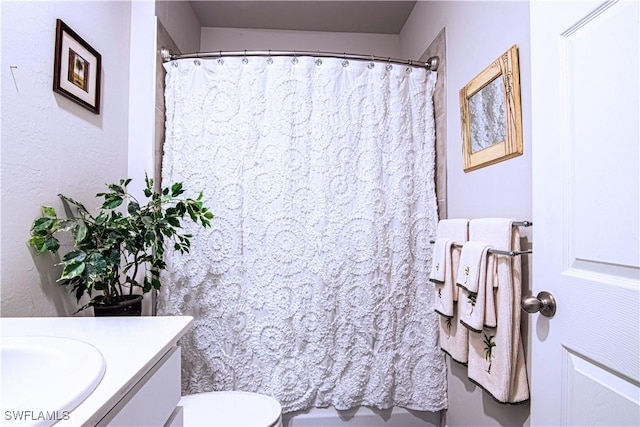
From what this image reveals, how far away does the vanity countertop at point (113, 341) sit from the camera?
46 centimetres

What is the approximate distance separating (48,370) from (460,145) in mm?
1542

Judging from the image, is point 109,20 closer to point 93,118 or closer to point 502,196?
point 93,118

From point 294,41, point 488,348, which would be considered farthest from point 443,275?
point 294,41

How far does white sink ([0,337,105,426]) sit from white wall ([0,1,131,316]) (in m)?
0.44

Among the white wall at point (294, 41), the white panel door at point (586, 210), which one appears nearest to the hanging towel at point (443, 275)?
the white panel door at point (586, 210)

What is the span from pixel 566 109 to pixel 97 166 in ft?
5.21

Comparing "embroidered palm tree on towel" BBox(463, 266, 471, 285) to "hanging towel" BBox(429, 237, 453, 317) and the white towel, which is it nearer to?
the white towel

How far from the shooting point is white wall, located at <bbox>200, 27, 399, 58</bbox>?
7.83ft

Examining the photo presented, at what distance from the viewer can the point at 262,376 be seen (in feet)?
5.25

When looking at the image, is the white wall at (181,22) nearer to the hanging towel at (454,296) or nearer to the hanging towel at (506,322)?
the hanging towel at (454,296)

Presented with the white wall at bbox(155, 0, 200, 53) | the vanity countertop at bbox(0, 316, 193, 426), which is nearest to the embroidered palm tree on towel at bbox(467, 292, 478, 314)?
the vanity countertop at bbox(0, 316, 193, 426)

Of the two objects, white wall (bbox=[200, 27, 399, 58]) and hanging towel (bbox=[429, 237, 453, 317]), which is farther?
white wall (bbox=[200, 27, 399, 58])

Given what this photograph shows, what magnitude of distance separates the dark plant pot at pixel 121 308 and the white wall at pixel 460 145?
4.40 feet

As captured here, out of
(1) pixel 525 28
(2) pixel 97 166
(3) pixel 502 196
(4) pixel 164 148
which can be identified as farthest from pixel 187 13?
(3) pixel 502 196
